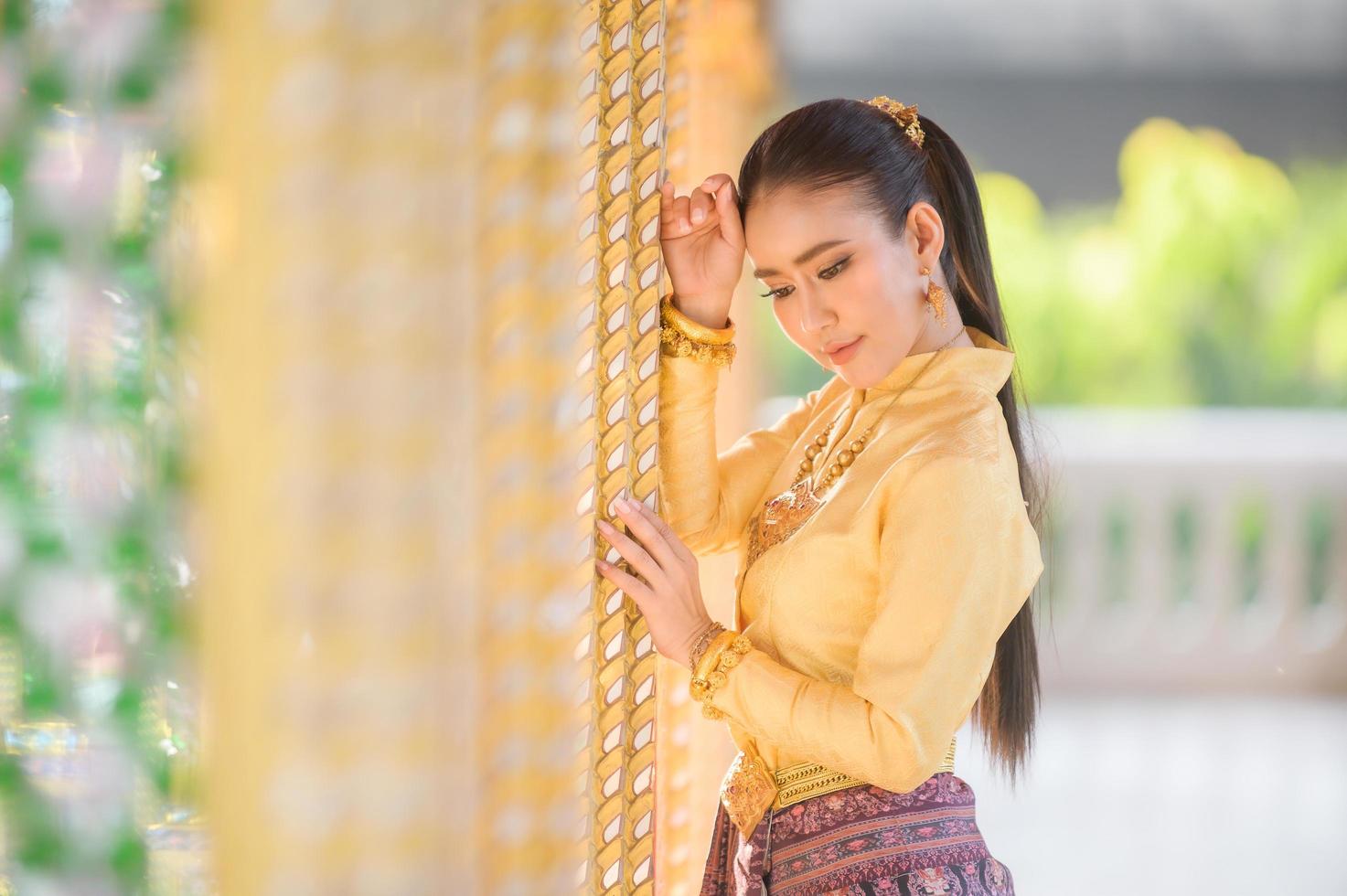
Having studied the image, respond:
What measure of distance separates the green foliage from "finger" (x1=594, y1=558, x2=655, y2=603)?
15.9 ft

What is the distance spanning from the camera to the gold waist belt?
1244mm

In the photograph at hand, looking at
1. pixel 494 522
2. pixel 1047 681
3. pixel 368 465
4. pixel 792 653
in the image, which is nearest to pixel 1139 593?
pixel 1047 681

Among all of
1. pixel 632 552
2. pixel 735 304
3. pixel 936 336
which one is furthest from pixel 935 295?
pixel 735 304

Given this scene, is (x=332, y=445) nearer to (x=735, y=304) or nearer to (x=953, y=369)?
(x=953, y=369)

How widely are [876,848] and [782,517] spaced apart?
13.7 inches

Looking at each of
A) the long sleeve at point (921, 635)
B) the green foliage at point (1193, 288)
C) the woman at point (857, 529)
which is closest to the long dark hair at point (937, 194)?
the woman at point (857, 529)

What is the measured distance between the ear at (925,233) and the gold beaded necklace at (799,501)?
10 centimetres

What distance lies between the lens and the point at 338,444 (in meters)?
0.64

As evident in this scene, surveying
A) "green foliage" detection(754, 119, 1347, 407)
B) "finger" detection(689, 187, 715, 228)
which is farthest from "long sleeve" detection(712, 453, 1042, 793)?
"green foliage" detection(754, 119, 1347, 407)

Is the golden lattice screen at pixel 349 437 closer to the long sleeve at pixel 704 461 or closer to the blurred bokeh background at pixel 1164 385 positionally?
the long sleeve at pixel 704 461

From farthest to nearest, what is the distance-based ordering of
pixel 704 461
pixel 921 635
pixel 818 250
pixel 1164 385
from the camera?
pixel 1164 385 < pixel 704 461 < pixel 818 250 < pixel 921 635

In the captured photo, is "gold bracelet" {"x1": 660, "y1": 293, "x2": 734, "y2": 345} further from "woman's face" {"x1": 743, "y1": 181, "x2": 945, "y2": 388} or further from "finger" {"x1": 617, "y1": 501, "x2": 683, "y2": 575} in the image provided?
"finger" {"x1": 617, "y1": 501, "x2": 683, "y2": 575}

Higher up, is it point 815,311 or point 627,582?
point 815,311

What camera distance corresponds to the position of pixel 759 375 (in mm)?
2455
